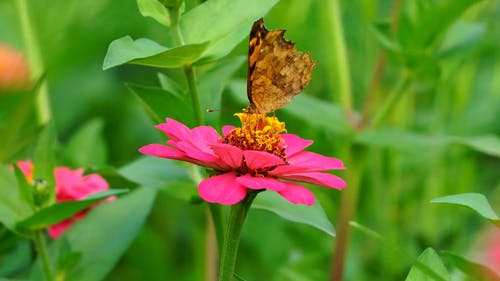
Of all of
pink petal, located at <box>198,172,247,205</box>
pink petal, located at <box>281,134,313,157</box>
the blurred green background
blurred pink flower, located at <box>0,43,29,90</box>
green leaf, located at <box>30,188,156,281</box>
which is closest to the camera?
pink petal, located at <box>198,172,247,205</box>

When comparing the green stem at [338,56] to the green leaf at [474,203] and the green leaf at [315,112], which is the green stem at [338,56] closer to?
the green leaf at [315,112]

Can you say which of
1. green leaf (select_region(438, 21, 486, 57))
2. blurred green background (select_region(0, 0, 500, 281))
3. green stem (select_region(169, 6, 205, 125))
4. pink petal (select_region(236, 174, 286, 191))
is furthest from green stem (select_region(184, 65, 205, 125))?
green leaf (select_region(438, 21, 486, 57))

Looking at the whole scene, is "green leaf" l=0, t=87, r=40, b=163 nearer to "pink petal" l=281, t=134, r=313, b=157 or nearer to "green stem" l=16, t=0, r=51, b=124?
"green stem" l=16, t=0, r=51, b=124

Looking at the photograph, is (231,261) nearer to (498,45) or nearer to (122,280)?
(122,280)

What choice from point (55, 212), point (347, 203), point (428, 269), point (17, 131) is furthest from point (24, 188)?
point (347, 203)

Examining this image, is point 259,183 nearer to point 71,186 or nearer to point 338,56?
point 71,186

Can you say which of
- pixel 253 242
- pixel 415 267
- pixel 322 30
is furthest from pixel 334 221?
pixel 415 267
